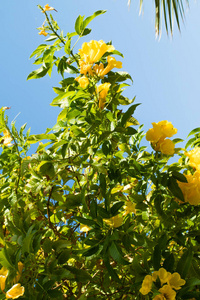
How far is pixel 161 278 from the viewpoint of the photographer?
2.35 feet

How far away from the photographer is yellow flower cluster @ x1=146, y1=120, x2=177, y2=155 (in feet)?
2.91

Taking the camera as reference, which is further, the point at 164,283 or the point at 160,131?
the point at 160,131

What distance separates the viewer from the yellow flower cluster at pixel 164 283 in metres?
0.69

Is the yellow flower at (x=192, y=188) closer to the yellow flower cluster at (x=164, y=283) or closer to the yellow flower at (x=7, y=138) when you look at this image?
the yellow flower cluster at (x=164, y=283)

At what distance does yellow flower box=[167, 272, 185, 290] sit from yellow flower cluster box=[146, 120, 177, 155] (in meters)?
0.33

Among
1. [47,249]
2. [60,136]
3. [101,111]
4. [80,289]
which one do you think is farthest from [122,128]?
[80,289]

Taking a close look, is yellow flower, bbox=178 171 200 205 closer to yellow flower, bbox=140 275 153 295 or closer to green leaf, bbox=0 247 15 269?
yellow flower, bbox=140 275 153 295

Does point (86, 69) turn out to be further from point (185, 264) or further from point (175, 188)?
point (185, 264)

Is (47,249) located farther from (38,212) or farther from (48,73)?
(48,73)

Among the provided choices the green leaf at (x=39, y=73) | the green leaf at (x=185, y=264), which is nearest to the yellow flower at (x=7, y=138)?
the green leaf at (x=39, y=73)

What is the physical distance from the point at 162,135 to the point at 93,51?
33 centimetres

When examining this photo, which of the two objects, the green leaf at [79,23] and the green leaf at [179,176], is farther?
the green leaf at [79,23]

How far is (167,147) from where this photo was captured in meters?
0.89

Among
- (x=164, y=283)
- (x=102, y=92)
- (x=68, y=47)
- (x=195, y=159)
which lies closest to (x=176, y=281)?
(x=164, y=283)
